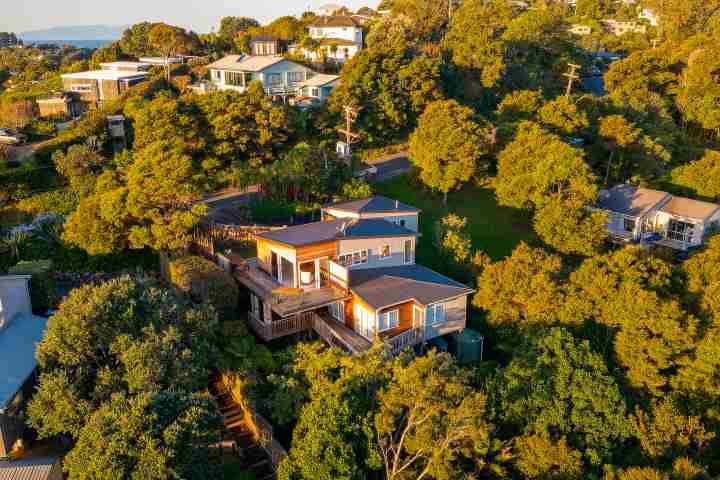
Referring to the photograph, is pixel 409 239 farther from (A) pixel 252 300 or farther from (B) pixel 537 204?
(B) pixel 537 204

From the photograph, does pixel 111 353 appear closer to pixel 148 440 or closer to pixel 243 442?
pixel 148 440

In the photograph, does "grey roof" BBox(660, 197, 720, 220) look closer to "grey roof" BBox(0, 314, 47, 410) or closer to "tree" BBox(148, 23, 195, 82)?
"grey roof" BBox(0, 314, 47, 410)

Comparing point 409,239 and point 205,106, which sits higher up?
point 205,106

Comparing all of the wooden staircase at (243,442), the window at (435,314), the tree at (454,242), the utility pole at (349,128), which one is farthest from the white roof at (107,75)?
the window at (435,314)

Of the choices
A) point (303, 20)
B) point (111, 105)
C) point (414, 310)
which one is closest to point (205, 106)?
point (111, 105)

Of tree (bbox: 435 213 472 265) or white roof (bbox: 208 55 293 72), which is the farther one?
white roof (bbox: 208 55 293 72)

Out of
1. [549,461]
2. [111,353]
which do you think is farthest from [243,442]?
[549,461]

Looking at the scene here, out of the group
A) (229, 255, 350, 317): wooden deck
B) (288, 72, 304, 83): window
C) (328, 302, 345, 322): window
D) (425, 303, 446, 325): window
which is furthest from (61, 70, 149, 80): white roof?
(425, 303, 446, 325): window
